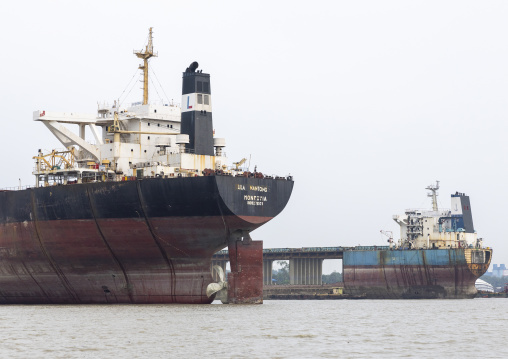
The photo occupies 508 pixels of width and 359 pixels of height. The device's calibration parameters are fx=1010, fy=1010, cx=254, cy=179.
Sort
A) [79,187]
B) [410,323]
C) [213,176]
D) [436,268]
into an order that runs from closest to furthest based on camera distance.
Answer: [410,323] < [213,176] < [79,187] < [436,268]

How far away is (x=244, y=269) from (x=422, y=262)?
34037mm

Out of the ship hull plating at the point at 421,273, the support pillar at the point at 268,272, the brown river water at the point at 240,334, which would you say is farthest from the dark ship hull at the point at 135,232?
the support pillar at the point at 268,272

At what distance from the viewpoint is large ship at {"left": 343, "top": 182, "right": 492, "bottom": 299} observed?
3334 inches

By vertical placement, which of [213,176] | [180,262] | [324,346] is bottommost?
[324,346]

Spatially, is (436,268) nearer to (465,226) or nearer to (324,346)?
(465,226)

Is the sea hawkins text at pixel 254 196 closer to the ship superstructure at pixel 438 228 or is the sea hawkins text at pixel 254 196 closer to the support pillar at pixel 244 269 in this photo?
the support pillar at pixel 244 269

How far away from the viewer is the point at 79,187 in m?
A: 57.5

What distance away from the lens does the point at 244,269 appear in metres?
55.2

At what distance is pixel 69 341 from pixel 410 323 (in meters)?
16.1

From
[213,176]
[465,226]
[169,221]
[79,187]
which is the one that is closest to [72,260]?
[79,187]

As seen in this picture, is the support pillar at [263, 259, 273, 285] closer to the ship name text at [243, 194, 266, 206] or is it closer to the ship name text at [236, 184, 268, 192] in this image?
the ship name text at [236, 184, 268, 192]

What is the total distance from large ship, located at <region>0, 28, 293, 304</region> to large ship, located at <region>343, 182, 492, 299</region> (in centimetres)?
3077

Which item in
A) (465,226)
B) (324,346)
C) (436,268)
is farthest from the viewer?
(465,226)

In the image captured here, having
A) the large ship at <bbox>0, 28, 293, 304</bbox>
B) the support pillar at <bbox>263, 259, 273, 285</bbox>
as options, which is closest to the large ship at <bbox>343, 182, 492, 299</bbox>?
the support pillar at <bbox>263, 259, 273, 285</bbox>
